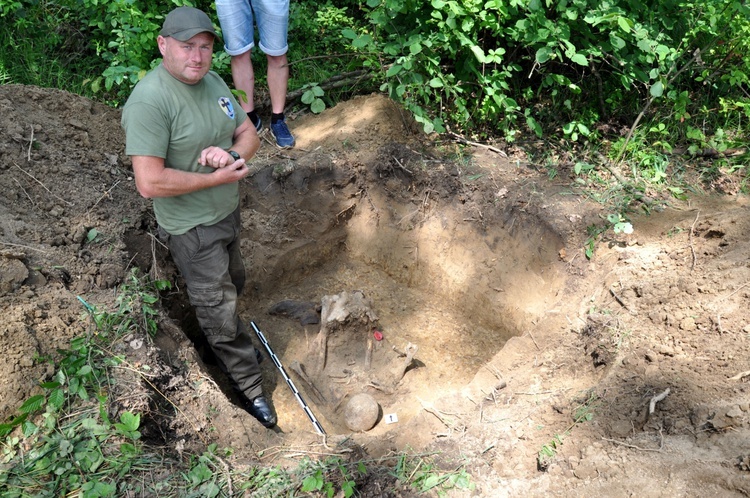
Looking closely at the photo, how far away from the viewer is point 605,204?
13.7ft

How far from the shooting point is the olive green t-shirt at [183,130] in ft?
8.89

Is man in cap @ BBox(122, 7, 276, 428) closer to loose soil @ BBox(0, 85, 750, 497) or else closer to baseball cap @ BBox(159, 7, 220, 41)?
baseball cap @ BBox(159, 7, 220, 41)

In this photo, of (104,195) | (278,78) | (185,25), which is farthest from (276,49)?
(185,25)

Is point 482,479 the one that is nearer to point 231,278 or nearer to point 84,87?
point 231,278

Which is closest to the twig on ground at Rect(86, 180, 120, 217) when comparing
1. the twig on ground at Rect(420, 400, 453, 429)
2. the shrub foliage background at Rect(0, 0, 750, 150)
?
the shrub foliage background at Rect(0, 0, 750, 150)

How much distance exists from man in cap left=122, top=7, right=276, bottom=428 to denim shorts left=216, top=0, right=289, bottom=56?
133 centimetres

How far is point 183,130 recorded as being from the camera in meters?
2.88

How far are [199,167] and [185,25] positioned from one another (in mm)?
713

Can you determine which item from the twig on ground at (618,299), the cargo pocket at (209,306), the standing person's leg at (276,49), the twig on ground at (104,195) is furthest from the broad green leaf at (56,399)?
the twig on ground at (618,299)

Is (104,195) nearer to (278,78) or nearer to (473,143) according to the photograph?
(278,78)

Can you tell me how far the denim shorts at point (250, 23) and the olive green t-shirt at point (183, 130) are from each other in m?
1.36

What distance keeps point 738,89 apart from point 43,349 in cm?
548

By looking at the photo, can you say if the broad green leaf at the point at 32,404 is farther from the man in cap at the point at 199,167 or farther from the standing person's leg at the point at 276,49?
the standing person's leg at the point at 276,49

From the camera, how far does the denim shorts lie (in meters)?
4.27
